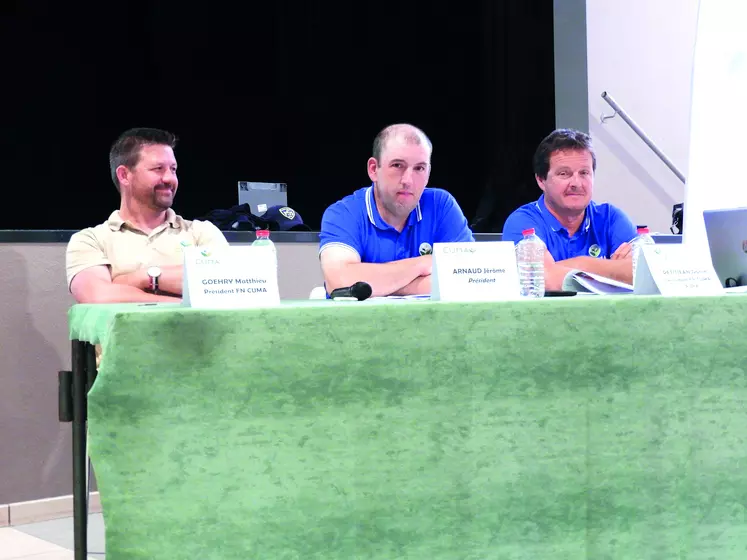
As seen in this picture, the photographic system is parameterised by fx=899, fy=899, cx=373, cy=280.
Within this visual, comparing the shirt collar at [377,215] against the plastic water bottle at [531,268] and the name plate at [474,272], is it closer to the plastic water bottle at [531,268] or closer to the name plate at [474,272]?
the plastic water bottle at [531,268]

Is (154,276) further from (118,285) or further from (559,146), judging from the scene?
(559,146)

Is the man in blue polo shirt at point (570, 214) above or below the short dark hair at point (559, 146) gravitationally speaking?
below

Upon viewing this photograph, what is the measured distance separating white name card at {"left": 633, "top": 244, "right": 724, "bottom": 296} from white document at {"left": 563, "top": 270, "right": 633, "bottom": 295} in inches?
5.3

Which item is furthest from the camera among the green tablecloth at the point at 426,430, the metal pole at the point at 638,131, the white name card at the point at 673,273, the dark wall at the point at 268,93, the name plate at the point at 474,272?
the metal pole at the point at 638,131

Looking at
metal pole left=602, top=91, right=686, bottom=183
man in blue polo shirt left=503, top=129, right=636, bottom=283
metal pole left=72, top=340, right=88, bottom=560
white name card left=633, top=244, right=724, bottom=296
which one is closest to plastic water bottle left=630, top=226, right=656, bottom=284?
white name card left=633, top=244, right=724, bottom=296

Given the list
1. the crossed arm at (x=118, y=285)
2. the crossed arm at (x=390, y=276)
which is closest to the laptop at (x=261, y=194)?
the crossed arm at (x=118, y=285)

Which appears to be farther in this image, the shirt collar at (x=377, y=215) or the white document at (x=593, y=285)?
the shirt collar at (x=377, y=215)

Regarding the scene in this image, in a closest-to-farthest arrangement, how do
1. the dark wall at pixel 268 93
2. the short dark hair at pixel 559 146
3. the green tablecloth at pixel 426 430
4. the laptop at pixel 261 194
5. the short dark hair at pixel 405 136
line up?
the green tablecloth at pixel 426 430
the short dark hair at pixel 405 136
the short dark hair at pixel 559 146
the dark wall at pixel 268 93
the laptop at pixel 261 194

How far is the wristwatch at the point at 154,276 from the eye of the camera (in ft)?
8.55

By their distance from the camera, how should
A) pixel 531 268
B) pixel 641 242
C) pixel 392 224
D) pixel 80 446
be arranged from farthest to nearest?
pixel 392 224, pixel 531 268, pixel 80 446, pixel 641 242

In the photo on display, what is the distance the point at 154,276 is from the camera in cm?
261

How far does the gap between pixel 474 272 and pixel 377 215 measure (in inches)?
48.9

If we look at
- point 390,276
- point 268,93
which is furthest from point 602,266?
point 268,93

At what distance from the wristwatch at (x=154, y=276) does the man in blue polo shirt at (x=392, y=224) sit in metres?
0.50
